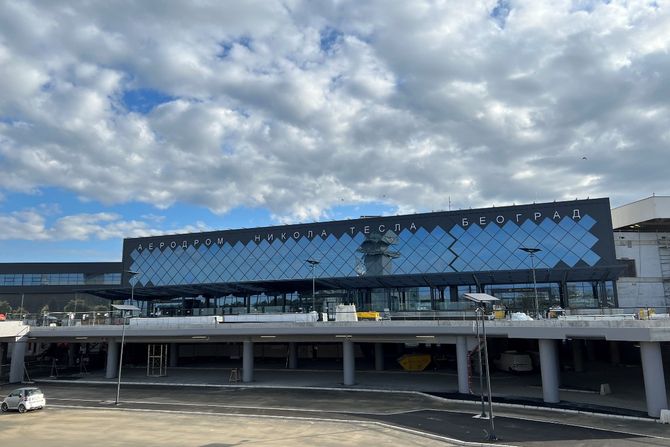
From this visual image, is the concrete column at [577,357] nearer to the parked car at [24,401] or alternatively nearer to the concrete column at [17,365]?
the parked car at [24,401]

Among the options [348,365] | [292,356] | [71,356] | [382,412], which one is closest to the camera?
[382,412]

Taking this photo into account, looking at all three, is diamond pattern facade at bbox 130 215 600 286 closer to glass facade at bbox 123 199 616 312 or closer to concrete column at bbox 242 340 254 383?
glass facade at bbox 123 199 616 312

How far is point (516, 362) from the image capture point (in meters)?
47.2

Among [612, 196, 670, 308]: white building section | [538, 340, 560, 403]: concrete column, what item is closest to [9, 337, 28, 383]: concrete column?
[538, 340, 560, 403]: concrete column

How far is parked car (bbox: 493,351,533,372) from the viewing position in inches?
1848

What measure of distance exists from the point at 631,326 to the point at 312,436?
19.0 meters

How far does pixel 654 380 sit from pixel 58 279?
110933 mm

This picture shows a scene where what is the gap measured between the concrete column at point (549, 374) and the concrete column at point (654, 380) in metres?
5.98

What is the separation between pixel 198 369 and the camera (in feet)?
192

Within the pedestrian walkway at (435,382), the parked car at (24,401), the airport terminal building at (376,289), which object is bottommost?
the pedestrian walkway at (435,382)

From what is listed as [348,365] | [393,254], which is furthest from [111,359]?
[393,254]

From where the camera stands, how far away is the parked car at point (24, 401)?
116 feet

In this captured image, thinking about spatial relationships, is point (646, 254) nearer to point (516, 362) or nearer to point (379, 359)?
point (516, 362)

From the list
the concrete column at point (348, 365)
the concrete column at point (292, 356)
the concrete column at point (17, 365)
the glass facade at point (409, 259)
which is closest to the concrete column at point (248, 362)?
the concrete column at point (292, 356)
